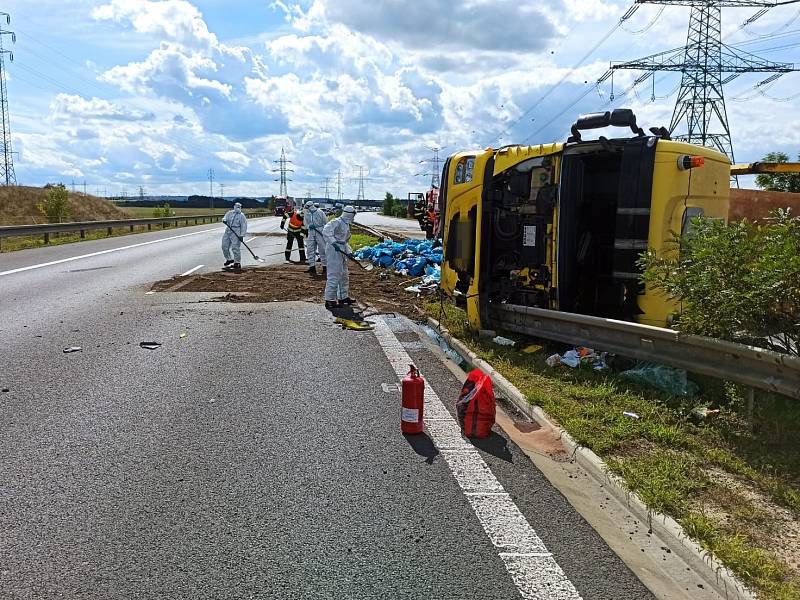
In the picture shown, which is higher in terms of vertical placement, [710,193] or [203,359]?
[710,193]

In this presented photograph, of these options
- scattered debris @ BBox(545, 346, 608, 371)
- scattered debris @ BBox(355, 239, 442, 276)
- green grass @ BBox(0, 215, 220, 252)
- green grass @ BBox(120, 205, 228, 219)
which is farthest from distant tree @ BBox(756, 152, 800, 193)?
green grass @ BBox(120, 205, 228, 219)

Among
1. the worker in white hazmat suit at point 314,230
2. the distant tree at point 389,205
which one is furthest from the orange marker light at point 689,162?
the distant tree at point 389,205

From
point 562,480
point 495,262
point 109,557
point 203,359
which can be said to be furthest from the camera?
point 495,262

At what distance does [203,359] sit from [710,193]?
567 cm

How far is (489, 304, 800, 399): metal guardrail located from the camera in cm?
463

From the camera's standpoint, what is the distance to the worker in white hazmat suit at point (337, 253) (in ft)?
36.9

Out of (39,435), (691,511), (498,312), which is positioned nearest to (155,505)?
(39,435)

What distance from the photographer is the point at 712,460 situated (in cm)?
448

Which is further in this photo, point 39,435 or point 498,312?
point 498,312

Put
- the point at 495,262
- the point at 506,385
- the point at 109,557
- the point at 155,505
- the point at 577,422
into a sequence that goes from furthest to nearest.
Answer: the point at 495,262
the point at 506,385
the point at 577,422
the point at 155,505
the point at 109,557

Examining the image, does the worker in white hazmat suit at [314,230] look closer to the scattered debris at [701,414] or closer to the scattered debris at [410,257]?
the scattered debris at [410,257]

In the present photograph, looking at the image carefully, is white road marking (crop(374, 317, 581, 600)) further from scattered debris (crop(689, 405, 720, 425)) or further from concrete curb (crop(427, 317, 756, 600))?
scattered debris (crop(689, 405, 720, 425))

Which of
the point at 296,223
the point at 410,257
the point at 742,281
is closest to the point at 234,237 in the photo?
the point at 296,223

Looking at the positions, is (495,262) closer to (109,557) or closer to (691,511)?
(691,511)
